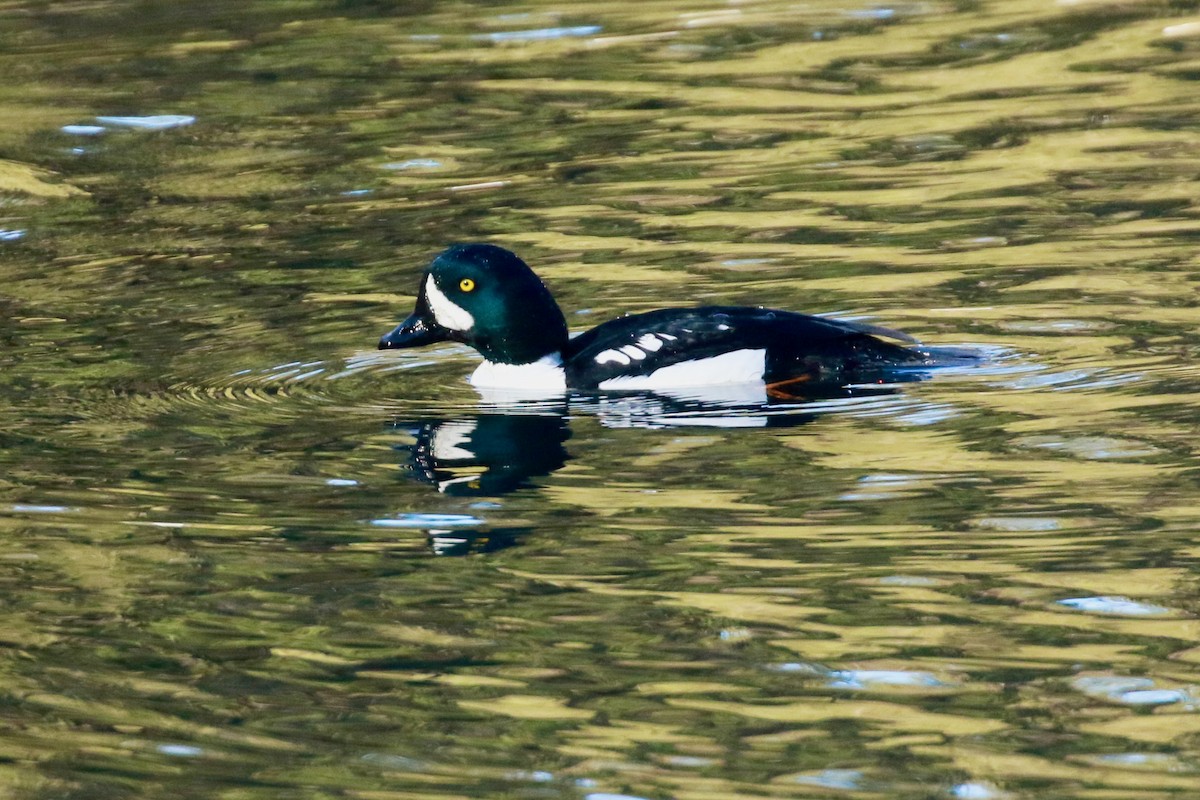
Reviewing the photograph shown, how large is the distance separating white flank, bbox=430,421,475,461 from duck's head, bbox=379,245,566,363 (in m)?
0.68

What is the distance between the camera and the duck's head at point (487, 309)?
28.3 ft

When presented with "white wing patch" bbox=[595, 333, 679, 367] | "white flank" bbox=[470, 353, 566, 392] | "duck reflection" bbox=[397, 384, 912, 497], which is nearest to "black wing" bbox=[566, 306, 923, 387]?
"white wing patch" bbox=[595, 333, 679, 367]

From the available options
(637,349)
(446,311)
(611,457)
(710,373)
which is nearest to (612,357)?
(637,349)

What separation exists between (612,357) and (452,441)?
2.95ft

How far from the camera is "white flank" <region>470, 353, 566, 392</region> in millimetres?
8555

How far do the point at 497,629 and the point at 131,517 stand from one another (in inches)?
69.3

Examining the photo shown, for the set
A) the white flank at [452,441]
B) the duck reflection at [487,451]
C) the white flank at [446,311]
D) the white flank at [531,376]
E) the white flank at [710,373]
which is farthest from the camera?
the white flank at [446,311]

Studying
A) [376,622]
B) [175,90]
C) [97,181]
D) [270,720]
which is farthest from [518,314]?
[175,90]

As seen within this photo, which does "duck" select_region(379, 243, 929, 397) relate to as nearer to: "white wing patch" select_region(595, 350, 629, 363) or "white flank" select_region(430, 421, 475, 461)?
"white wing patch" select_region(595, 350, 629, 363)

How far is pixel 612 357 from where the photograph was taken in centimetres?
834

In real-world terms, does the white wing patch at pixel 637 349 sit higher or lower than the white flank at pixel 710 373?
higher

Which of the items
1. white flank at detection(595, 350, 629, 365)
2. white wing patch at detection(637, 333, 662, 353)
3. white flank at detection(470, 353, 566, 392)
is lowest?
white flank at detection(470, 353, 566, 392)

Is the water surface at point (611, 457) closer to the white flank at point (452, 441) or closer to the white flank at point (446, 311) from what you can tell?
the white flank at point (452, 441)

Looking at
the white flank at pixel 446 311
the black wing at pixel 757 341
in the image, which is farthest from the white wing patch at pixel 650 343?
the white flank at pixel 446 311
